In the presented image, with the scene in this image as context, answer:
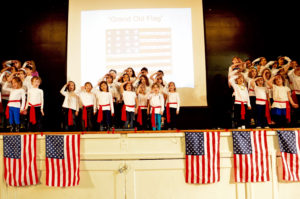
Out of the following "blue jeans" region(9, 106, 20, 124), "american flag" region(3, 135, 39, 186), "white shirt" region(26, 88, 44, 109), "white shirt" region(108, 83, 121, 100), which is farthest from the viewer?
"white shirt" region(108, 83, 121, 100)

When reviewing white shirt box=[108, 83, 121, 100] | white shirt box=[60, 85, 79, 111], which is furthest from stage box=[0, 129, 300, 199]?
white shirt box=[108, 83, 121, 100]

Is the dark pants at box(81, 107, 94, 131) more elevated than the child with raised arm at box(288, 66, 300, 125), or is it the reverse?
the child with raised arm at box(288, 66, 300, 125)

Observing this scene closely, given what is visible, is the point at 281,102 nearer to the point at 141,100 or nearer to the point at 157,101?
the point at 157,101

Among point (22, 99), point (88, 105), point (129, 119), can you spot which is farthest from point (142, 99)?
point (22, 99)

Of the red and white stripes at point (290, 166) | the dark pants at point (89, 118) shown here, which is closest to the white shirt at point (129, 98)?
the dark pants at point (89, 118)

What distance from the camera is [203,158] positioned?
422cm

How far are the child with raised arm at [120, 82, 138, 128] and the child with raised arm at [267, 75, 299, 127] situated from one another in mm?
3357

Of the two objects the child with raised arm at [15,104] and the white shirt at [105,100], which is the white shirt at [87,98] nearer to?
the white shirt at [105,100]

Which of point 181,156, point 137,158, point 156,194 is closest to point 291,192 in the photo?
point 181,156

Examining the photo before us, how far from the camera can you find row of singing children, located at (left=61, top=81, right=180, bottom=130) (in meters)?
6.06

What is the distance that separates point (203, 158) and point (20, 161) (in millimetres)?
3169

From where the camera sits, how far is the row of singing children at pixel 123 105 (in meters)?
6.06

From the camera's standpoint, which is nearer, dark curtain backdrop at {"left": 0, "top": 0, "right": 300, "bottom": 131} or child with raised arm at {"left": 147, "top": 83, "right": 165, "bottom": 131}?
child with raised arm at {"left": 147, "top": 83, "right": 165, "bottom": 131}

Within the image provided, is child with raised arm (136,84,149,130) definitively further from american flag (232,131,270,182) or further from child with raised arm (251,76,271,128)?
child with raised arm (251,76,271,128)
